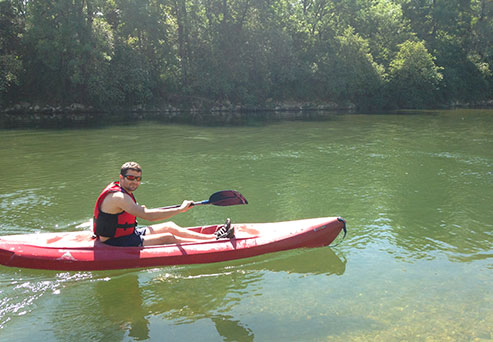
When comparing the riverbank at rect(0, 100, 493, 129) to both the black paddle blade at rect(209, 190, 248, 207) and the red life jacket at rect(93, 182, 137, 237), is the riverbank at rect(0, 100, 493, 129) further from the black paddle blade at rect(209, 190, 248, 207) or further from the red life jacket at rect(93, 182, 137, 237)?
the red life jacket at rect(93, 182, 137, 237)

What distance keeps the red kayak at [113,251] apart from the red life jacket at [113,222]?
0.18m

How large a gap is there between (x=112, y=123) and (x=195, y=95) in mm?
11807

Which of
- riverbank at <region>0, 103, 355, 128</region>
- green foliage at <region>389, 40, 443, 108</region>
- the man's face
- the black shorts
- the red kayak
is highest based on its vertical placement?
green foliage at <region>389, 40, 443, 108</region>

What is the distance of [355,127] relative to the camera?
21.7m

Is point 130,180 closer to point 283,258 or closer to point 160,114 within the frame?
point 283,258

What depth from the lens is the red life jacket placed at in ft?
15.9

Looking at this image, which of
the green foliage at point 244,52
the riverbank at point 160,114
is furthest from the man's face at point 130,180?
the green foliage at point 244,52

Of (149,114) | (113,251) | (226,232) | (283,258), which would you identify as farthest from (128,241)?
(149,114)

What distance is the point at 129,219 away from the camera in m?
5.04

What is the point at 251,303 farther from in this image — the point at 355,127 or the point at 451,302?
the point at 355,127

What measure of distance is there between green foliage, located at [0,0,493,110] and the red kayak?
A: 2336 centimetres

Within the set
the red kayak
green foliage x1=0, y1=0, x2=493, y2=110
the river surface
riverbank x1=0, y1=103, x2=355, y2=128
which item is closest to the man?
the red kayak

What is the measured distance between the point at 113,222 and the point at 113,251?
35cm

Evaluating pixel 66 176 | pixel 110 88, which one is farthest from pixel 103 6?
pixel 66 176
